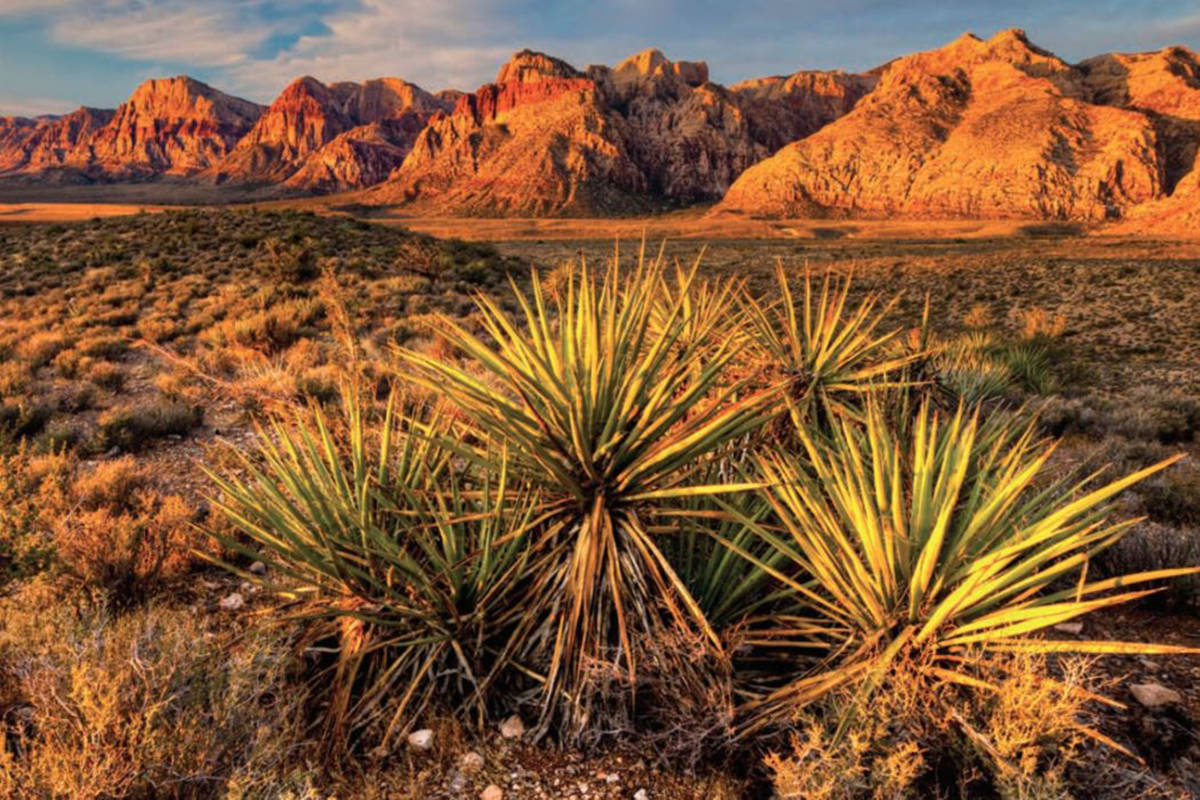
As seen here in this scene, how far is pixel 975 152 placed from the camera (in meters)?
85.1

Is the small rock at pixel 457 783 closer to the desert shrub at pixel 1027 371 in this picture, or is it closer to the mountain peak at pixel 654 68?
the desert shrub at pixel 1027 371

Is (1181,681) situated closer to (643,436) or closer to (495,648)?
(643,436)

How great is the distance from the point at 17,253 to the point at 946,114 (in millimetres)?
113288

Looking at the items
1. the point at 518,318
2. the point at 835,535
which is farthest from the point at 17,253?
the point at 835,535

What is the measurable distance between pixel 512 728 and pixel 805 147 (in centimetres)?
11874

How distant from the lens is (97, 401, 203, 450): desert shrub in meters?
6.43

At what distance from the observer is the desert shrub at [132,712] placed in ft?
6.22

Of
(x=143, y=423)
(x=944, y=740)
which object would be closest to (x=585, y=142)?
(x=143, y=423)

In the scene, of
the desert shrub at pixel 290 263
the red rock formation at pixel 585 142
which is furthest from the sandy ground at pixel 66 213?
the red rock formation at pixel 585 142

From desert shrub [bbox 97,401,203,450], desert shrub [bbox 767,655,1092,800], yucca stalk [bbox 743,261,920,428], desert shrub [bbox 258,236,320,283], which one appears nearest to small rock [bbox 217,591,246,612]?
desert shrub [bbox 767,655,1092,800]

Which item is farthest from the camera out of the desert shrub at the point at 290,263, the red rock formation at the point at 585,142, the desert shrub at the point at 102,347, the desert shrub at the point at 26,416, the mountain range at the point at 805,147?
the red rock formation at the point at 585,142

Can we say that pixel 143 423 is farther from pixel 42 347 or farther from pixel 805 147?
pixel 805 147

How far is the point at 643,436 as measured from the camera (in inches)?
96.7

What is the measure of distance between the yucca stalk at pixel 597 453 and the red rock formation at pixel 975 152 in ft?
308
